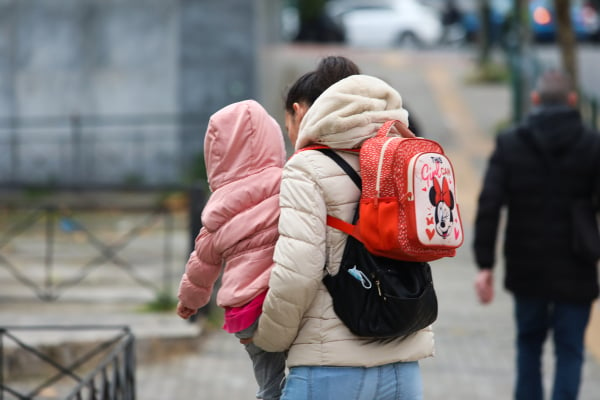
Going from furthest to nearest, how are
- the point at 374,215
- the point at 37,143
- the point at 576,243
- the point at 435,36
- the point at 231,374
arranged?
the point at 435,36 < the point at 37,143 < the point at 231,374 < the point at 576,243 < the point at 374,215

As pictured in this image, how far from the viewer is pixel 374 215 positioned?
2.87m

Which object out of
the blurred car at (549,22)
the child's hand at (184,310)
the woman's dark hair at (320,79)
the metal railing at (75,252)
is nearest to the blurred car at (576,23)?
the blurred car at (549,22)

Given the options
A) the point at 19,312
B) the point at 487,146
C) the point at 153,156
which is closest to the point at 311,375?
the point at 19,312

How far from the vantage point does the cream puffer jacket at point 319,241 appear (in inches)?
114

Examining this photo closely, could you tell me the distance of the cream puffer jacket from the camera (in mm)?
2889

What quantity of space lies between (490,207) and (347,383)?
2.36 meters

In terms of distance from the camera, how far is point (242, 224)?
3051 mm

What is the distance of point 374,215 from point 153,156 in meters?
12.8

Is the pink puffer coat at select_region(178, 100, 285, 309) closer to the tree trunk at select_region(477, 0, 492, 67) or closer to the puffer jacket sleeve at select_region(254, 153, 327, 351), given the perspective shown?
the puffer jacket sleeve at select_region(254, 153, 327, 351)

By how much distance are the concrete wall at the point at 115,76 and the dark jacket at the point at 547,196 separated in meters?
10.6

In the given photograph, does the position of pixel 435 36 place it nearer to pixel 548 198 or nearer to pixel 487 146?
pixel 487 146

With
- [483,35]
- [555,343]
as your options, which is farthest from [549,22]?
[555,343]

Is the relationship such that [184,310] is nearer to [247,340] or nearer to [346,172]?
[247,340]

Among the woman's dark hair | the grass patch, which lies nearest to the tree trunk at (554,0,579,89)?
the grass patch
